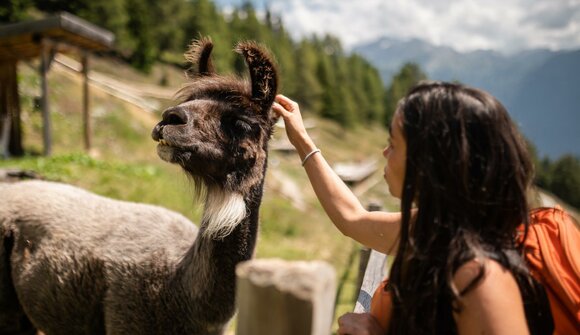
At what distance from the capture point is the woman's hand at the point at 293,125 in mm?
2695

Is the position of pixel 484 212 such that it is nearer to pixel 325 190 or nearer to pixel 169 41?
pixel 325 190

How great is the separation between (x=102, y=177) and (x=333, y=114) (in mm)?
56905

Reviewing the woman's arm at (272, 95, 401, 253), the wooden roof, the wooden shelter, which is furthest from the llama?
the wooden shelter

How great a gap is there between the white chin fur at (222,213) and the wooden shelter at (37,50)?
987 cm

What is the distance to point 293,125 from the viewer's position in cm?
280

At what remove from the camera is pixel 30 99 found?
51.2ft

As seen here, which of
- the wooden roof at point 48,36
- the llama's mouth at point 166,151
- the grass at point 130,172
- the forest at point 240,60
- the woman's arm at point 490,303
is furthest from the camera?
the forest at point 240,60

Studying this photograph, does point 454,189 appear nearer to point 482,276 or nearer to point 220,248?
point 482,276

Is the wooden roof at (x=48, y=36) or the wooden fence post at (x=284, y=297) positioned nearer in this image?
the wooden fence post at (x=284, y=297)

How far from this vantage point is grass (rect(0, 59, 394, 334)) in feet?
30.5

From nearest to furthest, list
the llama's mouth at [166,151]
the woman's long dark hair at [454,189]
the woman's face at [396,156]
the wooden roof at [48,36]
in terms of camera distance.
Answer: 1. the woman's long dark hair at [454,189]
2. the woman's face at [396,156]
3. the llama's mouth at [166,151]
4. the wooden roof at [48,36]

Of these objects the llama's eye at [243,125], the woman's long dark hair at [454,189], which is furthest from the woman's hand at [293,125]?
the woman's long dark hair at [454,189]

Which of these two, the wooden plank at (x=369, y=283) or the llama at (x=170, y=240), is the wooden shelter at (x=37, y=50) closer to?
the llama at (x=170, y=240)

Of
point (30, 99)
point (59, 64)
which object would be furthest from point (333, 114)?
point (30, 99)
